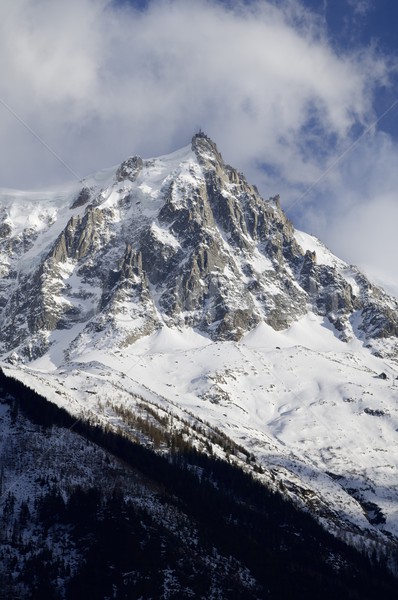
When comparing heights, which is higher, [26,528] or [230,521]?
[230,521]

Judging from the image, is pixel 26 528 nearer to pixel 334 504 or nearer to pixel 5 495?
pixel 5 495

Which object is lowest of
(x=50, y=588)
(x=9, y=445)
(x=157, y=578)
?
(x=50, y=588)

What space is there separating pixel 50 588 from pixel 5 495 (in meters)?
Answer: 27.3

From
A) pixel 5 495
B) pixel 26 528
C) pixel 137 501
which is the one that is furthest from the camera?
pixel 137 501

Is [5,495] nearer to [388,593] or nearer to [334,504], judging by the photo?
[388,593]

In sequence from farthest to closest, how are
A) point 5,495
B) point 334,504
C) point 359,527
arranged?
1. point 334,504
2. point 359,527
3. point 5,495

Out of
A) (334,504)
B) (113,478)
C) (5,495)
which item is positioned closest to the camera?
(5,495)

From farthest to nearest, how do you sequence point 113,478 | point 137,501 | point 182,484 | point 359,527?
point 359,527
point 182,484
point 113,478
point 137,501

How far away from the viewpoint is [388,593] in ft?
421

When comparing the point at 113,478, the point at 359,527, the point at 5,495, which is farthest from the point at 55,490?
the point at 359,527

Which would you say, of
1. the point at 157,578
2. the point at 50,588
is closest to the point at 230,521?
the point at 157,578

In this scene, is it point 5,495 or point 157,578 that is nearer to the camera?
point 157,578

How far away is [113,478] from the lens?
436 ft

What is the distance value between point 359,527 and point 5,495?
10630 centimetres
